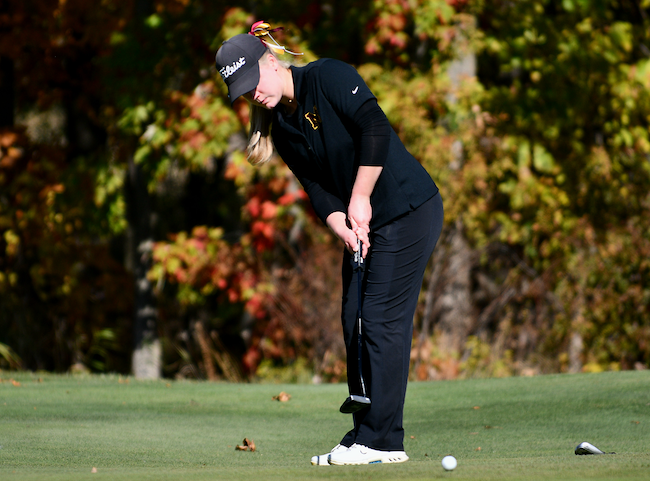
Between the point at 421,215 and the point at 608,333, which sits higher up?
the point at 421,215

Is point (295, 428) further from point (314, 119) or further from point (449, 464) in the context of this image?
point (314, 119)

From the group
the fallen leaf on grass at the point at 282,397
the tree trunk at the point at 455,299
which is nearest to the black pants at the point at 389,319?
the fallen leaf on grass at the point at 282,397

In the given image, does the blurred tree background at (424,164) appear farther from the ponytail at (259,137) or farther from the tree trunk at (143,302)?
the ponytail at (259,137)

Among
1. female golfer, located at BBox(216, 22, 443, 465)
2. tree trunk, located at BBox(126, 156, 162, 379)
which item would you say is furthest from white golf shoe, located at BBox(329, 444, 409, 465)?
tree trunk, located at BBox(126, 156, 162, 379)

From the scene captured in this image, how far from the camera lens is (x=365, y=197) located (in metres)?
3.27

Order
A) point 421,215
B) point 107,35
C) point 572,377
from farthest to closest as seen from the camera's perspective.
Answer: point 107,35, point 572,377, point 421,215

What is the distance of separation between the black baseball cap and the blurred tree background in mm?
5670

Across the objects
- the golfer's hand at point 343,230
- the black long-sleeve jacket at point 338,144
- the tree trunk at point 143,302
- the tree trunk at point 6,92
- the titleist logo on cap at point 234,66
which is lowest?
the tree trunk at point 143,302

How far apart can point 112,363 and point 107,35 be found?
6271mm

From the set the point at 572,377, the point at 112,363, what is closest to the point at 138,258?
the point at 112,363

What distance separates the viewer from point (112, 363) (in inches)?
589

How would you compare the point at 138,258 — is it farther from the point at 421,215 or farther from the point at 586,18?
the point at 421,215

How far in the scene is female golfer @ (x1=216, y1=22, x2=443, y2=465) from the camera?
327 centimetres

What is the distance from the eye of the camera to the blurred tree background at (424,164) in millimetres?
9250
